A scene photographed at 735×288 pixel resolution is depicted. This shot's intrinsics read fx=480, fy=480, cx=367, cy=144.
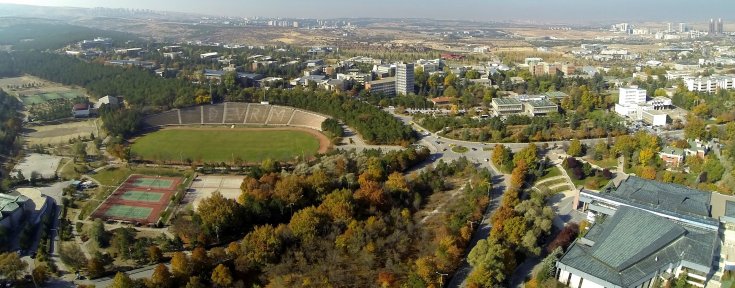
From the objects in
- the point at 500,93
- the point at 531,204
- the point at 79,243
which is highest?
the point at 500,93

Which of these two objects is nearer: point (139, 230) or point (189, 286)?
point (189, 286)

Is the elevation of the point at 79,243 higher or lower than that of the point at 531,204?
lower

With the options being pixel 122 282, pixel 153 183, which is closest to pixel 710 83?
pixel 153 183

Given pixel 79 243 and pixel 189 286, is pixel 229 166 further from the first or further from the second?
pixel 189 286

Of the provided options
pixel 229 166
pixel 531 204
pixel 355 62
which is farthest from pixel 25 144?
pixel 355 62

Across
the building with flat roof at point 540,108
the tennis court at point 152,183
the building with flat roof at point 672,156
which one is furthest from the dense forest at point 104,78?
the building with flat roof at point 672,156

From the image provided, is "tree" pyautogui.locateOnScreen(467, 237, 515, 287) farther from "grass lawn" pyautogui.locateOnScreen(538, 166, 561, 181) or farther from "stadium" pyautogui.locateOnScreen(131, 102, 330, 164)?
"stadium" pyautogui.locateOnScreen(131, 102, 330, 164)
